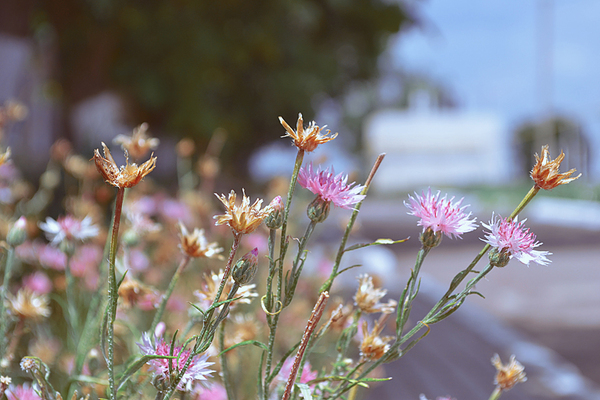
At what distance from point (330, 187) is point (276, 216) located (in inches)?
2.0

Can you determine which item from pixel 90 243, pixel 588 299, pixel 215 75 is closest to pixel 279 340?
pixel 90 243

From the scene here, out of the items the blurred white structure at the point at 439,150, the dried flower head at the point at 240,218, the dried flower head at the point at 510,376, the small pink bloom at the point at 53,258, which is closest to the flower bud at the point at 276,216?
the dried flower head at the point at 240,218

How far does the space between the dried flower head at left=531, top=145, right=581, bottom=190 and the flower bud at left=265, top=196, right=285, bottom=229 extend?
19cm

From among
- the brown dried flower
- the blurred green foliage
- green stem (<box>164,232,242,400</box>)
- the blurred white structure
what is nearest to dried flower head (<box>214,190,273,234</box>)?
green stem (<box>164,232,242,400</box>)

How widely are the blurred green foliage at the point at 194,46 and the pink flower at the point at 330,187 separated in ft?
13.1

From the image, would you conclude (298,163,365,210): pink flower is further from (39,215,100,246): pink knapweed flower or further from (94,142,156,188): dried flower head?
(39,215,100,246): pink knapweed flower

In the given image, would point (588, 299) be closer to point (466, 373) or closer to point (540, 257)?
point (466, 373)

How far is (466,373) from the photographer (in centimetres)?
240

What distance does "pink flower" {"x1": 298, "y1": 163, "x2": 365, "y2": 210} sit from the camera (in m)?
0.42

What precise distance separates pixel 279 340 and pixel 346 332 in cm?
74

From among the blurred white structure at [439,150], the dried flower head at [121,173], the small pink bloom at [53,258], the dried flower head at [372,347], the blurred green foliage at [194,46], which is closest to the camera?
the dried flower head at [121,173]

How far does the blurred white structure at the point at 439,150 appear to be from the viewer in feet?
83.7

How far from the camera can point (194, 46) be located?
15.0ft

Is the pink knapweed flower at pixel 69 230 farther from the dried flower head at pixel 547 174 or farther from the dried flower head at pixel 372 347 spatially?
the dried flower head at pixel 547 174
